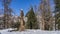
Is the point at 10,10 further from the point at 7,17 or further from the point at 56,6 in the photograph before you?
the point at 56,6

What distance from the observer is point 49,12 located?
1762 cm

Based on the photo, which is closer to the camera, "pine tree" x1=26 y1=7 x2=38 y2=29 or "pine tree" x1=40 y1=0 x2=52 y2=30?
"pine tree" x1=40 y1=0 x2=52 y2=30

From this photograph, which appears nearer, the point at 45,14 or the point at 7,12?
the point at 45,14

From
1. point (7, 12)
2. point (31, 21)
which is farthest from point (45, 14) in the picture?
point (7, 12)

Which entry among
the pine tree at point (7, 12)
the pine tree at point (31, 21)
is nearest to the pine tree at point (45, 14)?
the pine tree at point (31, 21)

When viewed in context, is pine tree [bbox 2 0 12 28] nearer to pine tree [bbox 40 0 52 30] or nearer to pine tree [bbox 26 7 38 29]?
pine tree [bbox 26 7 38 29]

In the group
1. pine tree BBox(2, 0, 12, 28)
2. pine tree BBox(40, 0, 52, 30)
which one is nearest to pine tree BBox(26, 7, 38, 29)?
pine tree BBox(40, 0, 52, 30)

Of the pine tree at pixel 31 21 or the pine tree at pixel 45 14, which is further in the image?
the pine tree at pixel 31 21

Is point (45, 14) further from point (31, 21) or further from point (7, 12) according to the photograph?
point (7, 12)

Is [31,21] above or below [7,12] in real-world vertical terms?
below

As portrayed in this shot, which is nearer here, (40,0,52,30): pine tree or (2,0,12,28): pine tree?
(40,0,52,30): pine tree

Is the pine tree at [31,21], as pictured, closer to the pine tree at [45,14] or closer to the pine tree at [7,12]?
the pine tree at [45,14]

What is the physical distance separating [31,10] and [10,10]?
9.84 ft

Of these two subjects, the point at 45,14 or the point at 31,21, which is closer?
the point at 45,14
